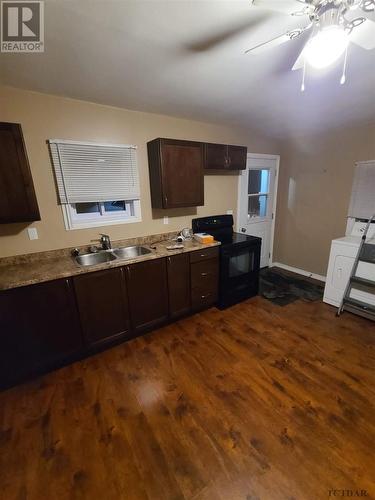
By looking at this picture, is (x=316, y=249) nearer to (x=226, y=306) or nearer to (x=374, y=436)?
(x=226, y=306)

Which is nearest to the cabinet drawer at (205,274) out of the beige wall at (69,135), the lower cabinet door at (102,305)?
the beige wall at (69,135)

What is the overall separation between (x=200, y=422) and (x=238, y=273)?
5.95ft

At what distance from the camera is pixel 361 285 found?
8.87ft

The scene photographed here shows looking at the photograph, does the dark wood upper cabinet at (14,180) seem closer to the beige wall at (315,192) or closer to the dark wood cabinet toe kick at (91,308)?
the dark wood cabinet toe kick at (91,308)

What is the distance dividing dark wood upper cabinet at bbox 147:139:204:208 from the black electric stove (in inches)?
22.9

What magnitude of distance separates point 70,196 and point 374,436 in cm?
314

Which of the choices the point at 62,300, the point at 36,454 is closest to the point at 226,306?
the point at 62,300

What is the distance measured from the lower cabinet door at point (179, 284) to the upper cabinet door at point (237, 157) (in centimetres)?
156

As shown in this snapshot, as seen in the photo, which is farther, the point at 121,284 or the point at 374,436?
the point at 121,284

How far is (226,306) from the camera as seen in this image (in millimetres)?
2959

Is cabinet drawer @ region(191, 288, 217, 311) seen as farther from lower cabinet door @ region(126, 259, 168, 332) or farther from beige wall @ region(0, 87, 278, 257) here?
beige wall @ region(0, 87, 278, 257)

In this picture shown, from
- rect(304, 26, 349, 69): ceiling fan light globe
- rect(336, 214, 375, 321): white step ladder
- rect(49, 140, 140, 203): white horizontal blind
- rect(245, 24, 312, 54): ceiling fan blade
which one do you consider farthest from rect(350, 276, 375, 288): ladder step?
rect(49, 140, 140, 203): white horizontal blind

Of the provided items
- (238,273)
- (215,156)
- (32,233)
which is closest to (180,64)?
(215,156)

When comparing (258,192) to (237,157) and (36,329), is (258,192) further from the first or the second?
(36,329)
